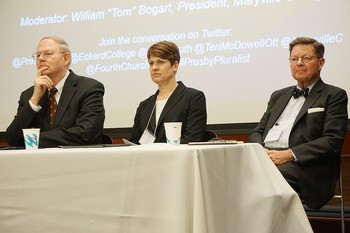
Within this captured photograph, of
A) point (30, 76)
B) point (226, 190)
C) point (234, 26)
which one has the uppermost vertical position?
point (234, 26)

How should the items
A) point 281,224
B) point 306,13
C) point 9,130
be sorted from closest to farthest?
point 281,224 < point 9,130 < point 306,13

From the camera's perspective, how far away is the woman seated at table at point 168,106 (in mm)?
3701

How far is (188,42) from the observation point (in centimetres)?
482

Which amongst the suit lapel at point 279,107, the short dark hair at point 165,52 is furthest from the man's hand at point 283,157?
the short dark hair at point 165,52

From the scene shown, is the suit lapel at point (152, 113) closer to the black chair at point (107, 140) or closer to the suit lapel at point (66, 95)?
the black chair at point (107, 140)

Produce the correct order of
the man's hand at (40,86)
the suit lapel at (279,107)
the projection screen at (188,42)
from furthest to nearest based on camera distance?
the projection screen at (188,42)
the suit lapel at (279,107)
the man's hand at (40,86)

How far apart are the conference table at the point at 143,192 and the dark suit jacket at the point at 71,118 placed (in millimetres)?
1261

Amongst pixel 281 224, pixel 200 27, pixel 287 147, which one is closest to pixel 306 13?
pixel 200 27

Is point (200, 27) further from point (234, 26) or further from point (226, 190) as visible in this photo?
point (226, 190)

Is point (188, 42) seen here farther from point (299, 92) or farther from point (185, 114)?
point (299, 92)

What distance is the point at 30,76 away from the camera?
5328 millimetres

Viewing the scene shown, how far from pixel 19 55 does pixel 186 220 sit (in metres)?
4.06

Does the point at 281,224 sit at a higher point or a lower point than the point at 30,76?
lower

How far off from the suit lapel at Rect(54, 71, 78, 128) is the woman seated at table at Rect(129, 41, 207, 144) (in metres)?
0.55
